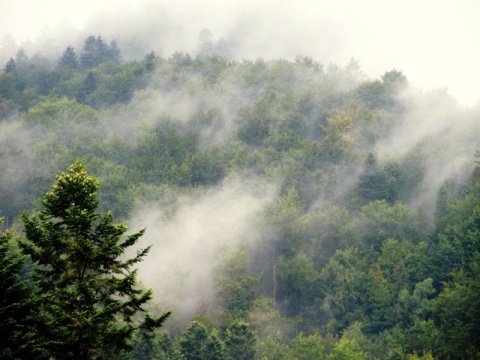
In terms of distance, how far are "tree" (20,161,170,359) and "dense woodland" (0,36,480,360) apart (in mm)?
22060

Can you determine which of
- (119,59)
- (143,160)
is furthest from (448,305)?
(119,59)

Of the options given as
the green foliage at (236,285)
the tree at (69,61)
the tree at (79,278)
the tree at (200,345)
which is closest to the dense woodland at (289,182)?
the tree at (200,345)

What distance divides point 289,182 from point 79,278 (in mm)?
83514

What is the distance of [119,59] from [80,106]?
185 ft

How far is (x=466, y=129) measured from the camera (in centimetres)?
10775

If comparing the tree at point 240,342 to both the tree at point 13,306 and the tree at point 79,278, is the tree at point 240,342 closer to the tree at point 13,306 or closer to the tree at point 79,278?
the tree at point 79,278

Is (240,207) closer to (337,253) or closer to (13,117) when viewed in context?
(337,253)

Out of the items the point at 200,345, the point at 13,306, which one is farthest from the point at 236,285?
the point at 13,306

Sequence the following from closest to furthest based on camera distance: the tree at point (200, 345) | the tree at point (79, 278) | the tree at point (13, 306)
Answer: the tree at point (13, 306), the tree at point (79, 278), the tree at point (200, 345)

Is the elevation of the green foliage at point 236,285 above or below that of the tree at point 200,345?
above

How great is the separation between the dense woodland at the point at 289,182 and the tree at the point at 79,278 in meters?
22.1

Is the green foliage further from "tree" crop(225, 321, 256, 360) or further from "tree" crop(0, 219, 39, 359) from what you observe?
"tree" crop(0, 219, 39, 359)

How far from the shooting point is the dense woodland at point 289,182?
2623 inches

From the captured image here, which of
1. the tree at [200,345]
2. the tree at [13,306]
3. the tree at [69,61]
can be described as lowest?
the tree at [13,306]
